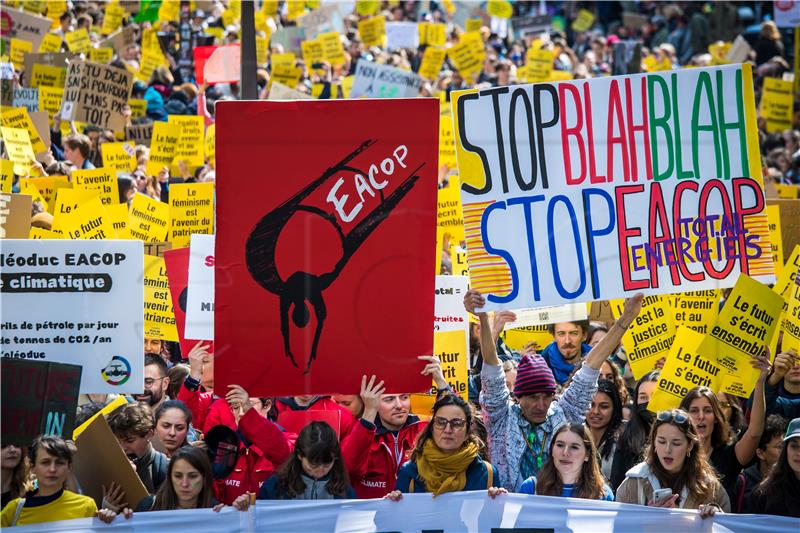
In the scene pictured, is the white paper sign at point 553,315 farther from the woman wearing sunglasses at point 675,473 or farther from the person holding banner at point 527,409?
the woman wearing sunglasses at point 675,473

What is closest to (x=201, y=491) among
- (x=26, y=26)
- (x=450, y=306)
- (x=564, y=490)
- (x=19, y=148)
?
(x=564, y=490)

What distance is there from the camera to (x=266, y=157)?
5.99m

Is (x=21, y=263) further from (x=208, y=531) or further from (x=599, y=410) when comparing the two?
(x=599, y=410)

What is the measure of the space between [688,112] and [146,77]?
12419 millimetres

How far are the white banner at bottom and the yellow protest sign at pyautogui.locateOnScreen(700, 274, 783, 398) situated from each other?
159 cm

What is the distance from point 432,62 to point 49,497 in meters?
14.6

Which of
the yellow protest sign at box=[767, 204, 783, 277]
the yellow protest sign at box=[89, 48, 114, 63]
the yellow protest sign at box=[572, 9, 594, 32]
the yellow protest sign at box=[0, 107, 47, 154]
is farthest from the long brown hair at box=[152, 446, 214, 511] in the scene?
the yellow protest sign at box=[572, 9, 594, 32]

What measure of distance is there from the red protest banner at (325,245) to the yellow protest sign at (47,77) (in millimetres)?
10330

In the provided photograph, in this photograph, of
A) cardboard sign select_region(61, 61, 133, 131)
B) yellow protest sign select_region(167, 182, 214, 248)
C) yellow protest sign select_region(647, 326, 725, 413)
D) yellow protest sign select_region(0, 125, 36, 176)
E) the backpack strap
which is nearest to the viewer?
the backpack strap

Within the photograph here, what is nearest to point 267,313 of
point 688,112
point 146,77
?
point 688,112

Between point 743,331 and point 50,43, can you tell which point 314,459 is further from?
point 50,43

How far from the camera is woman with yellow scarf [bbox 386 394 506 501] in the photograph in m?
5.81

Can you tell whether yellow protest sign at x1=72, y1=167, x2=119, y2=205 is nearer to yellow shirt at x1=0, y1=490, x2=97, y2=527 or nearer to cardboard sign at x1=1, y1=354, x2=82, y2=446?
cardboard sign at x1=1, y1=354, x2=82, y2=446

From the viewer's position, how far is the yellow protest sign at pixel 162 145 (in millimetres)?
13195
